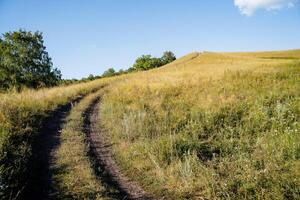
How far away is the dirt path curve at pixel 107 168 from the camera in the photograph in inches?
269

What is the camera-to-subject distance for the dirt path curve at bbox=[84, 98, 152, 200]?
683cm

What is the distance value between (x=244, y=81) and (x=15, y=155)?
50.8ft

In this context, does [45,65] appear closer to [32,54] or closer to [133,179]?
[32,54]

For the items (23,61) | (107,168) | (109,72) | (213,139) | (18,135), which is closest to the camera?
(107,168)

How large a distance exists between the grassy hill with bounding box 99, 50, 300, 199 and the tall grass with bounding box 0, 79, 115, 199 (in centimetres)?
274

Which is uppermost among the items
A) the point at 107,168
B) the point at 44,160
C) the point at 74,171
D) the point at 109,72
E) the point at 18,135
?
the point at 109,72

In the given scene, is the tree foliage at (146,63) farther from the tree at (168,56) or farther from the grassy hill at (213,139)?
the grassy hill at (213,139)

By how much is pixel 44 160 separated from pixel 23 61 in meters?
29.5

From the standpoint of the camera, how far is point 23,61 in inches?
1358

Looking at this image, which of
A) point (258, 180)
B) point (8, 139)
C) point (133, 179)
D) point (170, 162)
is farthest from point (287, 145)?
point (8, 139)

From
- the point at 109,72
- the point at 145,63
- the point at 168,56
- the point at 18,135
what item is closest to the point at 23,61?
the point at 18,135

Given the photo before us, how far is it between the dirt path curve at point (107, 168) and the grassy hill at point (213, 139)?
0.29m

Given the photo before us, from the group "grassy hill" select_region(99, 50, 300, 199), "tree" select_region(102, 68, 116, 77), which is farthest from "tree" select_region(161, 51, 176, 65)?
"grassy hill" select_region(99, 50, 300, 199)

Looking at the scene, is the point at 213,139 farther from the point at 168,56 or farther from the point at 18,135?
the point at 168,56
